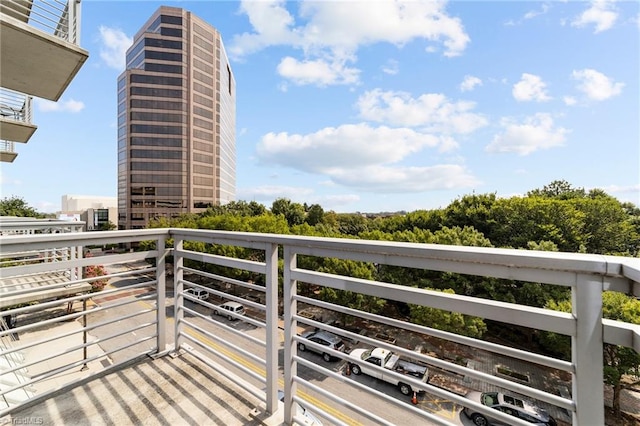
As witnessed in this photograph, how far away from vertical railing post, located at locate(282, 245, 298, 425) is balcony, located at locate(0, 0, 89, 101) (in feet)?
10.7

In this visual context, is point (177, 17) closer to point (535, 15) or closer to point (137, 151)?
point (137, 151)

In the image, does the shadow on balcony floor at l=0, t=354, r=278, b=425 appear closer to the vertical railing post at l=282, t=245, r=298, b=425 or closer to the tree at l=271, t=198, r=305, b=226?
the vertical railing post at l=282, t=245, r=298, b=425

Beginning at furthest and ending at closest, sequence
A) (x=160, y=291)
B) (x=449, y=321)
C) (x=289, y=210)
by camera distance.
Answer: (x=289, y=210) → (x=449, y=321) → (x=160, y=291)

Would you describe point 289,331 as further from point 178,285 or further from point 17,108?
point 17,108

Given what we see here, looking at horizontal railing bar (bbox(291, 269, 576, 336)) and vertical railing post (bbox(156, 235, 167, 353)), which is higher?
horizontal railing bar (bbox(291, 269, 576, 336))

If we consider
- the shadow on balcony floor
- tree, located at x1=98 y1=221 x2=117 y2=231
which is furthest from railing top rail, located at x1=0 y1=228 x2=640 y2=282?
tree, located at x1=98 y1=221 x2=117 y2=231

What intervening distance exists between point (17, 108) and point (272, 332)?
6482mm

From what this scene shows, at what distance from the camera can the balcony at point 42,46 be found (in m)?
2.60

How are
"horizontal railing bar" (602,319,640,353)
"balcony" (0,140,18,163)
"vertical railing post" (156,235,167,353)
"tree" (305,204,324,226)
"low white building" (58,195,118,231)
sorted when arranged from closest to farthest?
"horizontal railing bar" (602,319,640,353)
"vertical railing post" (156,235,167,353)
"balcony" (0,140,18,163)
"tree" (305,204,324,226)
"low white building" (58,195,118,231)

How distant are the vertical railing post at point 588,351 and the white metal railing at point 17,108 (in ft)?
23.5

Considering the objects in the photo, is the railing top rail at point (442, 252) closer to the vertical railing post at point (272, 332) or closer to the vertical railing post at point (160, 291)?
the vertical railing post at point (272, 332)

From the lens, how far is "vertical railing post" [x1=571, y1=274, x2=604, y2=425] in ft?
2.47

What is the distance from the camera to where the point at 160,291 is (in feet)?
7.43

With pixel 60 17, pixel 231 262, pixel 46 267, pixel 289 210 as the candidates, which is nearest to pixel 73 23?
pixel 60 17
